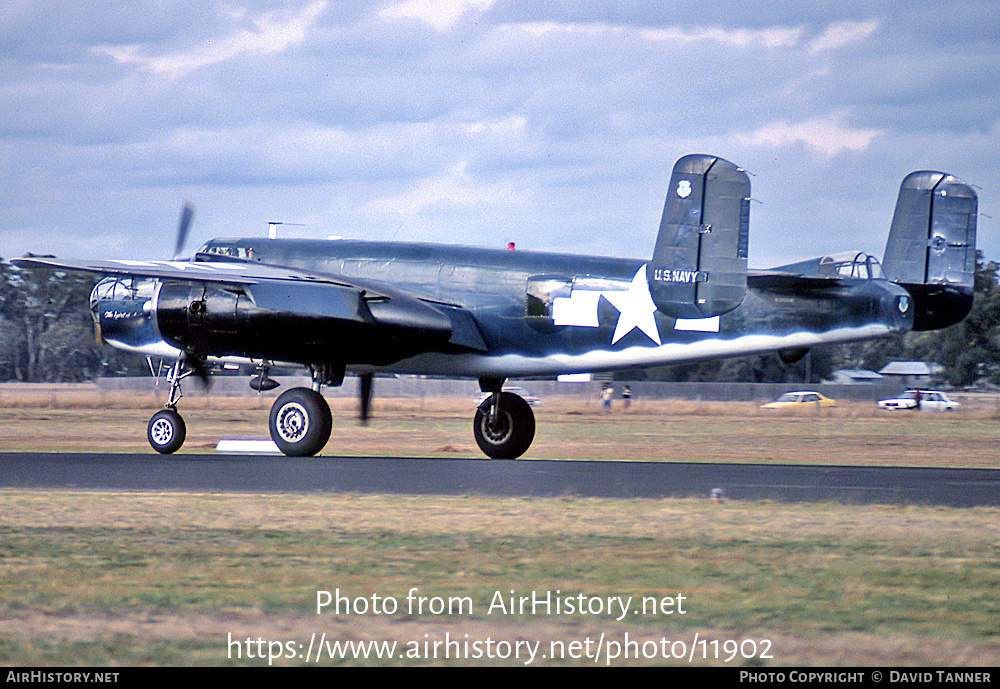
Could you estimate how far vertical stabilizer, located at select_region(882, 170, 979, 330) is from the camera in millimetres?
25344

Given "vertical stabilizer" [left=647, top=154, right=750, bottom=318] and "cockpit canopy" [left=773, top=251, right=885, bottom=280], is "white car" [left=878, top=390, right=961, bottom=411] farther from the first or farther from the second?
"vertical stabilizer" [left=647, top=154, right=750, bottom=318]

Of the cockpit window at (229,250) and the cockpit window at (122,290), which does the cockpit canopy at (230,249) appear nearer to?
the cockpit window at (229,250)

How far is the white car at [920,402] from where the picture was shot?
7644 cm

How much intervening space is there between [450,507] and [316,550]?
387cm

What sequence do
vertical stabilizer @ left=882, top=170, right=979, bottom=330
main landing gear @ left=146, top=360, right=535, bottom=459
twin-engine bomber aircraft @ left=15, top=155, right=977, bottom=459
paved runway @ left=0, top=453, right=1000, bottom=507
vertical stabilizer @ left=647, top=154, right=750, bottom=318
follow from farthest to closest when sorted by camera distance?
1. main landing gear @ left=146, top=360, right=535, bottom=459
2. vertical stabilizer @ left=882, top=170, right=979, bottom=330
3. twin-engine bomber aircraft @ left=15, top=155, right=977, bottom=459
4. vertical stabilizer @ left=647, top=154, right=750, bottom=318
5. paved runway @ left=0, top=453, right=1000, bottom=507

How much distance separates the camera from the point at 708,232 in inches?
913

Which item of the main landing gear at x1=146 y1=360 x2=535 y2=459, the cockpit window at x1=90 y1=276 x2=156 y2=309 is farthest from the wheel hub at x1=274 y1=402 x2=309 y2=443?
the cockpit window at x1=90 y1=276 x2=156 y2=309

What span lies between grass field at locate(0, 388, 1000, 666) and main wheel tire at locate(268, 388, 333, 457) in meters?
7.40

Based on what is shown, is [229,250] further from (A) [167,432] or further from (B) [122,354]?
(B) [122,354]

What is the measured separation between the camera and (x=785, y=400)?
2938 inches

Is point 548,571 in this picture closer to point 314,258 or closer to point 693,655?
point 693,655

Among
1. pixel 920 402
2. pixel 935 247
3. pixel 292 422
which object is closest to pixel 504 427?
pixel 292 422

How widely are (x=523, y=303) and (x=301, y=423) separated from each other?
5.19 metres

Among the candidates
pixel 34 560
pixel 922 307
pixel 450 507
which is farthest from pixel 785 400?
pixel 34 560
